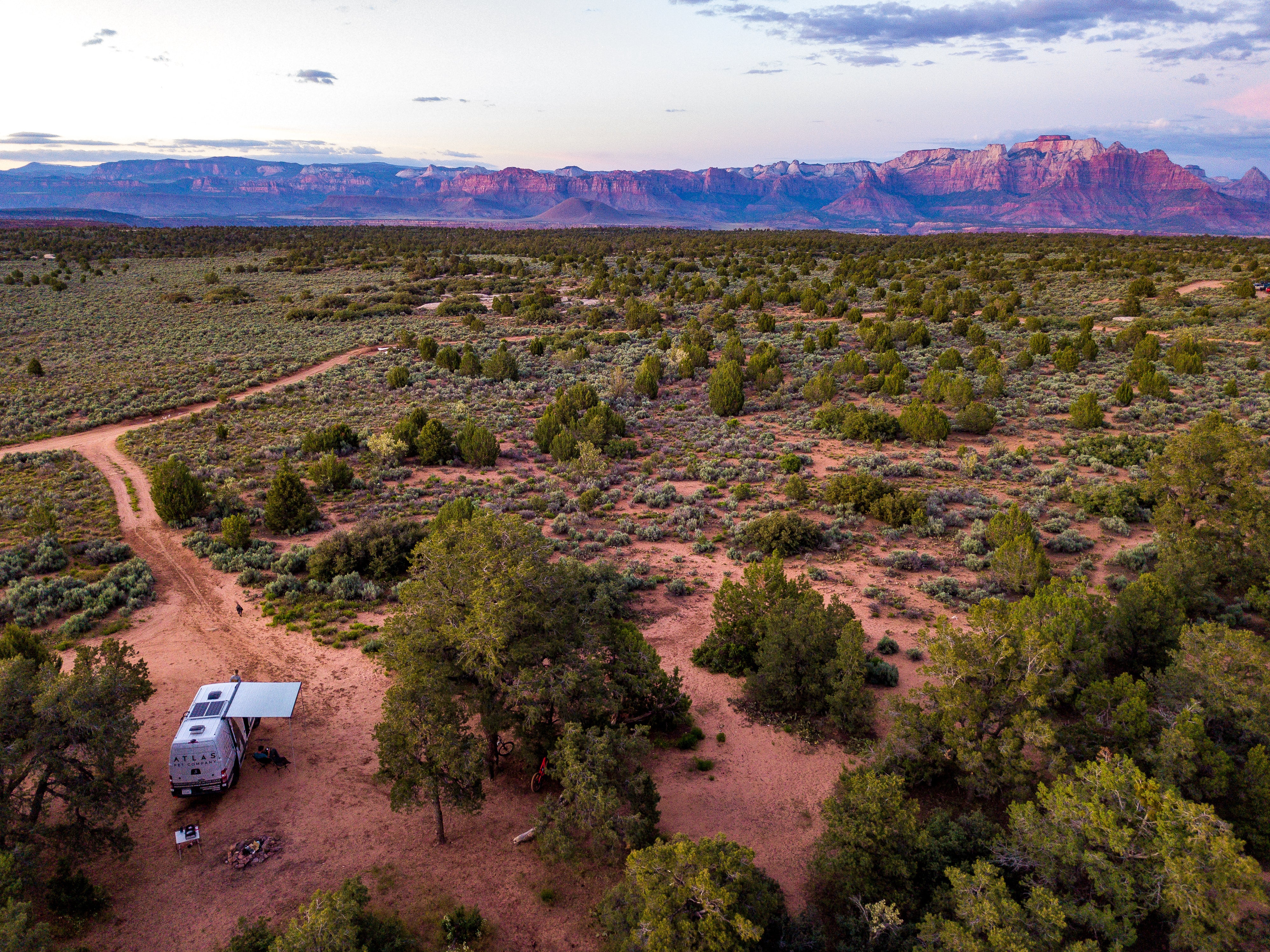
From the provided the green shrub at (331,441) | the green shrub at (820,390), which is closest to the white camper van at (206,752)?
the green shrub at (331,441)

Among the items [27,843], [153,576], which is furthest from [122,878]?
[153,576]

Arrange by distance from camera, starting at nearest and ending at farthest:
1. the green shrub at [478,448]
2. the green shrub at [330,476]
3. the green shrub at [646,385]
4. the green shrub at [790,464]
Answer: the green shrub at [330,476]
the green shrub at [790,464]
the green shrub at [478,448]
the green shrub at [646,385]

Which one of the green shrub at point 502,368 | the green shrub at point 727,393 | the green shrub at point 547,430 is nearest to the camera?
the green shrub at point 547,430

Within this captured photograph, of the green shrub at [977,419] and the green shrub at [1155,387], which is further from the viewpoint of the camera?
the green shrub at [1155,387]

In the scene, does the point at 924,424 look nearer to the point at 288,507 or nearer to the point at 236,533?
the point at 288,507

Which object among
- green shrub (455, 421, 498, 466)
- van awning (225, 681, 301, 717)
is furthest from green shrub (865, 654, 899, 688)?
green shrub (455, 421, 498, 466)

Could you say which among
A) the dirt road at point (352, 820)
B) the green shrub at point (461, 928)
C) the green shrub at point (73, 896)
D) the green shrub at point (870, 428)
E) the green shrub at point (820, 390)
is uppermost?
the green shrub at point (820, 390)

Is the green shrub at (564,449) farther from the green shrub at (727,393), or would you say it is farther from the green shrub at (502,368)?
the green shrub at (502,368)

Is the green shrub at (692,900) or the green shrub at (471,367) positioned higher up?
the green shrub at (471,367)
